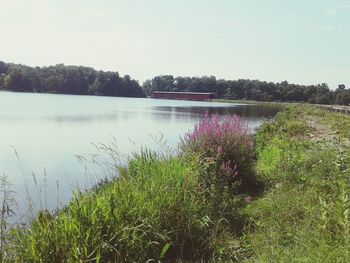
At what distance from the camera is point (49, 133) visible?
96.9 ft

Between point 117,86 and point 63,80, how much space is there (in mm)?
22951

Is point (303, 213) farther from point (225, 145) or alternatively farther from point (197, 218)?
point (225, 145)

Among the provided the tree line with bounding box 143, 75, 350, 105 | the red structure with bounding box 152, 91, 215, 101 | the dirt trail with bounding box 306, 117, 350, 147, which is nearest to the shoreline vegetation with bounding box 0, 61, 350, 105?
the tree line with bounding box 143, 75, 350, 105

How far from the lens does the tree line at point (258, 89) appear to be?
133500mm

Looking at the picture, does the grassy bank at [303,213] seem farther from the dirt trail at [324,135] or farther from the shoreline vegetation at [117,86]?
the shoreline vegetation at [117,86]

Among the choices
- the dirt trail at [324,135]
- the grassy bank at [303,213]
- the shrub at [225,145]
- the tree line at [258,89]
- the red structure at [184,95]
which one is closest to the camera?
the grassy bank at [303,213]

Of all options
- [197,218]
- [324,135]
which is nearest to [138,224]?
[197,218]

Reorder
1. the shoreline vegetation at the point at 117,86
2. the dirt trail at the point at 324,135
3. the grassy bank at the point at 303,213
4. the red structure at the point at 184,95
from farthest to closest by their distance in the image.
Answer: the red structure at the point at 184,95 → the shoreline vegetation at the point at 117,86 → the dirt trail at the point at 324,135 → the grassy bank at the point at 303,213

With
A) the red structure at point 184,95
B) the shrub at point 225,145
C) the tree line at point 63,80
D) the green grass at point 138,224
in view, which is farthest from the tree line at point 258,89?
the green grass at point 138,224

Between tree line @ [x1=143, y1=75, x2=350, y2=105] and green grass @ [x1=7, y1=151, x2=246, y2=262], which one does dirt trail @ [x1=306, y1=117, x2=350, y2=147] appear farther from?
tree line @ [x1=143, y1=75, x2=350, y2=105]

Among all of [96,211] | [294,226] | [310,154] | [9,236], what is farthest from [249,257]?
[310,154]

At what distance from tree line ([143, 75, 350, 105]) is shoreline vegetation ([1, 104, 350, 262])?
379 feet

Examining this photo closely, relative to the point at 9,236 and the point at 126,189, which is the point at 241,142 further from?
the point at 9,236

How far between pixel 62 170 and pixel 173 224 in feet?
37.5
